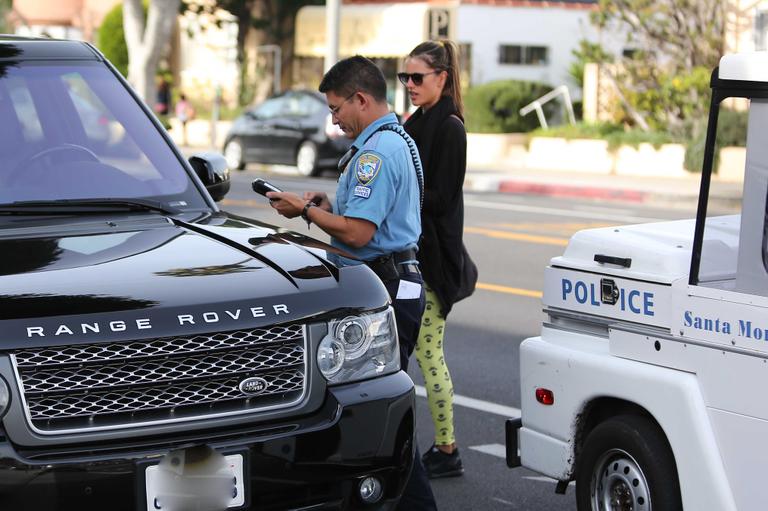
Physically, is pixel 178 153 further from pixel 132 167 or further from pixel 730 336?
pixel 730 336

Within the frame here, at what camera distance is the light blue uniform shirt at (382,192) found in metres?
5.25

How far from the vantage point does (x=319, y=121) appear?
26062 mm

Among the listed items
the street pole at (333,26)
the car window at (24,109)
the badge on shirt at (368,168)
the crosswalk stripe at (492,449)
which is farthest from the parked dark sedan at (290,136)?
the badge on shirt at (368,168)

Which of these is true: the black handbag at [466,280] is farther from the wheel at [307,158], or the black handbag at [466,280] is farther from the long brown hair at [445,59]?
the wheel at [307,158]

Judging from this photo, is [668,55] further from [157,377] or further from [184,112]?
[157,377]

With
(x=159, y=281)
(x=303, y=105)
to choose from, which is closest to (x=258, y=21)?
(x=303, y=105)

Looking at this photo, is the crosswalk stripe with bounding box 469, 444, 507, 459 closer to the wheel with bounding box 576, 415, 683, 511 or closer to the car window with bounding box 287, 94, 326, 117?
the wheel with bounding box 576, 415, 683, 511

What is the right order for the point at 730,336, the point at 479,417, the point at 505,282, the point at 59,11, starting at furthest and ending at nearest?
the point at 59,11 → the point at 505,282 → the point at 479,417 → the point at 730,336

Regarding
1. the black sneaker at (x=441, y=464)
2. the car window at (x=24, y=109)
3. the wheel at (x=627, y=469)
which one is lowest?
the black sneaker at (x=441, y=464)

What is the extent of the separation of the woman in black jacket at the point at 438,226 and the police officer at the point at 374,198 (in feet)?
2.92

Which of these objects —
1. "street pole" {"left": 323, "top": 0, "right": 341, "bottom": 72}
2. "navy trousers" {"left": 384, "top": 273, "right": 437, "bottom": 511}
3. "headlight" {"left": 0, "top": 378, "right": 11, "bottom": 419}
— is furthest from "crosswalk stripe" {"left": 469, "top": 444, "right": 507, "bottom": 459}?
"street pole" {"left": 323, "top": 0, "right": 341, "bottom": 72}

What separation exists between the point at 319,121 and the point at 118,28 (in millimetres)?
22679

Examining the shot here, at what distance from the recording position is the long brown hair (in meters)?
6.50

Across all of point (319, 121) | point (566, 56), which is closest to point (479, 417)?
point (319, 121)
